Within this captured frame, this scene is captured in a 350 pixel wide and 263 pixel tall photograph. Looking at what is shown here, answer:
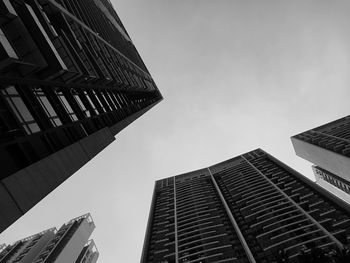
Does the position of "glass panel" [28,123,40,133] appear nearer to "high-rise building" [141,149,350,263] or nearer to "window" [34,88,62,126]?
"window" [34,88,62,126]

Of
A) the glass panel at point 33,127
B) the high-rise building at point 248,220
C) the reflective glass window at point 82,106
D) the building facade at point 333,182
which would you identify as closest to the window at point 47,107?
the glass panel at point 33,127

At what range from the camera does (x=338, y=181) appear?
126562 millimetres

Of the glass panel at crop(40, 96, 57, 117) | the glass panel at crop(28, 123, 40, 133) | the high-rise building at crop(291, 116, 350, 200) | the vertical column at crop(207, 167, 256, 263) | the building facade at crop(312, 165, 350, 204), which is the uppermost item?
the glass panel at crop(40, 96, 57, 117)

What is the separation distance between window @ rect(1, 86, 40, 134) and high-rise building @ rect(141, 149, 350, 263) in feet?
97.3

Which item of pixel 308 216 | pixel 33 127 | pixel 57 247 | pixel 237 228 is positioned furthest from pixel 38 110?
pixel 57 247

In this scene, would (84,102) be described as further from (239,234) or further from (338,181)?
(338,181)

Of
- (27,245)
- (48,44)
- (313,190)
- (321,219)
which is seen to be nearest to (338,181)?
(313,190)

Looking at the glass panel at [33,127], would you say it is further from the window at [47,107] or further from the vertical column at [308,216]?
the vertical column at [308,216]

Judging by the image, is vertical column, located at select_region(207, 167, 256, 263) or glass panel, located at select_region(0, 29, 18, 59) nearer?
glass panel, located at select_region(0, 29, 18, 59)

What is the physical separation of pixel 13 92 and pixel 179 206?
6317 cm

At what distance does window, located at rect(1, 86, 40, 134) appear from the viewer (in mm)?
22141

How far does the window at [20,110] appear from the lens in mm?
22141

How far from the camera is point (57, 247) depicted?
98.2 metres

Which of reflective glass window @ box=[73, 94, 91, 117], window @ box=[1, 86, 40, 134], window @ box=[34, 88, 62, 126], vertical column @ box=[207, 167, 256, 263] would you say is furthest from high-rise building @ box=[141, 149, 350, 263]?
window @ box=[1, 86, 40, 134]
